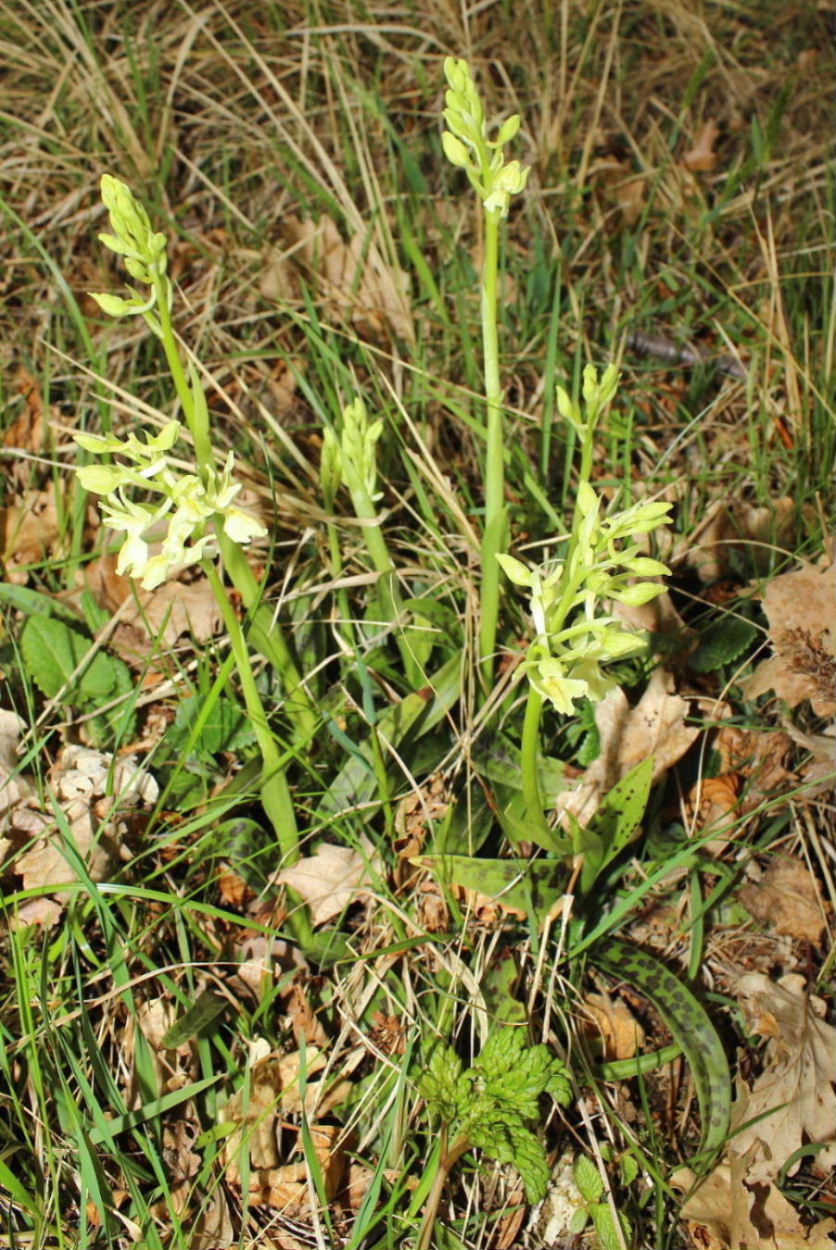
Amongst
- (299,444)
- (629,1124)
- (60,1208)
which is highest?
(299,444)

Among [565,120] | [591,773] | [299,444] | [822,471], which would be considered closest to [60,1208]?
[591,773]

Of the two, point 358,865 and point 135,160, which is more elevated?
point 135,160

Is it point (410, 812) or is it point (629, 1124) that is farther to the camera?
point (410, 812)

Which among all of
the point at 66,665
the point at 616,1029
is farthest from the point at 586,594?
the point at 66,665

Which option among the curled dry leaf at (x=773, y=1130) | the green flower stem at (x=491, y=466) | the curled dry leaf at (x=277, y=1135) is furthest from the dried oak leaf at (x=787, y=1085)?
the green flower stem at (x=491, y=466)

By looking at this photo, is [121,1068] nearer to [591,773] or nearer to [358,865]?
[358,865]

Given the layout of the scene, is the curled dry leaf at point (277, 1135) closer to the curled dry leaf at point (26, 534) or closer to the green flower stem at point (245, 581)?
the green flower stem at point (245, 581)

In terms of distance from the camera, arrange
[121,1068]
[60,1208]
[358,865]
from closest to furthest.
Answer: [60,1208]
[121,1068]
[358,865]
